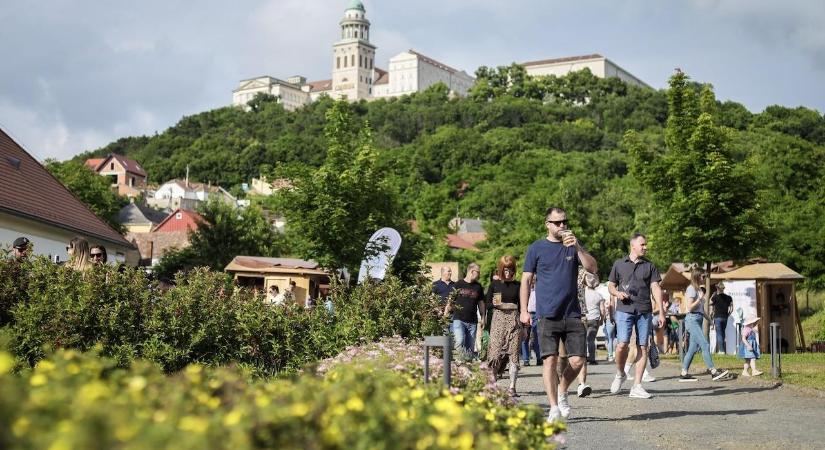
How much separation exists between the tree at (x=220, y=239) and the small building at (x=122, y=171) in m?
81.0

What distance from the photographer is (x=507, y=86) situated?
177625 mm

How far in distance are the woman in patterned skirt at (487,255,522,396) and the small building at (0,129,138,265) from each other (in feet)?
54.2

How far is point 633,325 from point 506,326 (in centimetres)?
159

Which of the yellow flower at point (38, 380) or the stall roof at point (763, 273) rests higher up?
the stall roof at point (763, 273)

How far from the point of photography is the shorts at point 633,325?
12531 millimetres

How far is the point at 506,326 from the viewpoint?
12.5m

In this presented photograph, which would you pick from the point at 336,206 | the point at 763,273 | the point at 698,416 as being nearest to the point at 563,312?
the point at 698,416

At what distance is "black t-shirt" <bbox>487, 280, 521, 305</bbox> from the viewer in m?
12.7

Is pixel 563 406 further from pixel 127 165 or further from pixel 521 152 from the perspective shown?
pixel 127 165

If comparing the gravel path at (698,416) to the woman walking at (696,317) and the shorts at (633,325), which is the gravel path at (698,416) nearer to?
the woman walking at (696,317)

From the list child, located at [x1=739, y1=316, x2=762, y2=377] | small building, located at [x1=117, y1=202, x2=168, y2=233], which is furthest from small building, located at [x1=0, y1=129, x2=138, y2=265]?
small building, located at [x1=117, y1=202, x2=168, y2=233]

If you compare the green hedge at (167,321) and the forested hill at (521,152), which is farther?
the forested hill at (521,152)

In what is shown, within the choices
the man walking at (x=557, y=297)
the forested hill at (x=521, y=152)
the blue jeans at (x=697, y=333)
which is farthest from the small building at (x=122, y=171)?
the man walking at (x=557, y=297)

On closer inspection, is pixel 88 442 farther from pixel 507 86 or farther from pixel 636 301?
pixel 507 86
